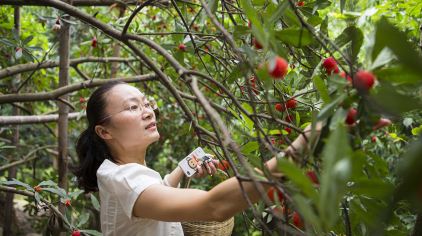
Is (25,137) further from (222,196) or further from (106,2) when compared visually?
(222,196)

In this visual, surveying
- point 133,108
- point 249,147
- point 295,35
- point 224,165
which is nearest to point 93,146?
point 133,108

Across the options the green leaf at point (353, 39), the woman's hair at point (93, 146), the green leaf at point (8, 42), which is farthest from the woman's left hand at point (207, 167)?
the green leaf at point (8, 42)

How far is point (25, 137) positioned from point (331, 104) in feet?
15.5

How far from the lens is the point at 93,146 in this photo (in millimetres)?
1593

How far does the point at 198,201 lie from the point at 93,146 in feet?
2.21

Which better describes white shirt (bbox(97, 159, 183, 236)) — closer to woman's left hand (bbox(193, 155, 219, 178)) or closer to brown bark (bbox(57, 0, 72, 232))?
woman's left hand (bbox(193, 155, 219, 178))

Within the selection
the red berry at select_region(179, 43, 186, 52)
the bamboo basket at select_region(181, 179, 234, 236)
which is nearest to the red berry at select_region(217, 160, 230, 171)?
the bamboo basket at select_region(181, 179, 234, 236)

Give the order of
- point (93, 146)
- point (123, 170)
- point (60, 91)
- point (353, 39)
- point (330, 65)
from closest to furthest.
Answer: point (353, 39) → point (330, 65) → point (123, 170) → point (93, 146) → point (60, 91)

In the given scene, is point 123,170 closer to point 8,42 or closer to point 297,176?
point 297,176

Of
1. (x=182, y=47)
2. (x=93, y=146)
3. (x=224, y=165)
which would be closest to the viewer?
(x=224, y=165)

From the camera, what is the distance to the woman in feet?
3.35

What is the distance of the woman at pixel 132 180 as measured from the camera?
1021 mm

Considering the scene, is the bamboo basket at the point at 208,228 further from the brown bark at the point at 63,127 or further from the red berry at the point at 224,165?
the brown bark at the point at 63,127

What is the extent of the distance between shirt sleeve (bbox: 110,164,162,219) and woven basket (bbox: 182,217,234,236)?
436 mm
